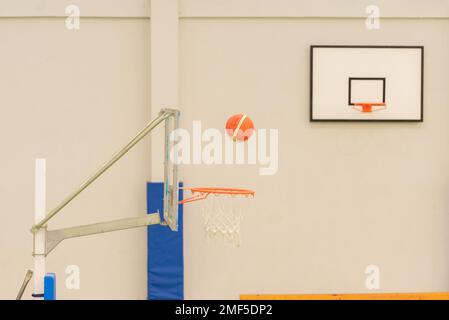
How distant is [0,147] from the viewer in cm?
694

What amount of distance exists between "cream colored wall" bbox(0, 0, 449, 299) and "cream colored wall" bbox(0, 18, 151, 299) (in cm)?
1

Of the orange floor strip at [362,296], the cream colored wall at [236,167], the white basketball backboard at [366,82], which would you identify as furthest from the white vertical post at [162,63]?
the orange floor strip at [362,296]

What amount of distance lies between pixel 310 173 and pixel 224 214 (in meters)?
1.05

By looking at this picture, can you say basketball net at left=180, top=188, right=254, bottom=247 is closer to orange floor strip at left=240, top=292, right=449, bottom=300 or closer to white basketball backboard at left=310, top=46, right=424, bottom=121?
orange floor strip at left=240, top=292, right=449, bottom=300

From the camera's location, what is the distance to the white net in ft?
22.1

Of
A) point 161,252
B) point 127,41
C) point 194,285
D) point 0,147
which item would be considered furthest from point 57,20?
point 194,285

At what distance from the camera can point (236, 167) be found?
275 inches

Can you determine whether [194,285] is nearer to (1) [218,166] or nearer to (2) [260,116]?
(1) [218,166]

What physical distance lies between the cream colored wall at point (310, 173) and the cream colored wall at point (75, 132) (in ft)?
1.83

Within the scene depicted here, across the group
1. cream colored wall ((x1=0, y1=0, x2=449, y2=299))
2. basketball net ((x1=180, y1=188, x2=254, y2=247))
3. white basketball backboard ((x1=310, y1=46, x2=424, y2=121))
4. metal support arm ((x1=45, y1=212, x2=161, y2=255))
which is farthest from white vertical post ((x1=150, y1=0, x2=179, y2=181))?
metal support arm ((x1=45, y1=212, x2=161, y2=255))

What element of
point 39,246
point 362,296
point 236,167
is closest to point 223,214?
point 236,167

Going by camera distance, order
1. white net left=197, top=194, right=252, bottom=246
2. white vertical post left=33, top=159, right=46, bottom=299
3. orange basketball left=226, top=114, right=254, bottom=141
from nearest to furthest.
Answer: white vertical post left=33, top=159, right=46, bottom=299 < orange basketball left=226, top=114, right=254, bottom=141 < white net left=197, top=194, right=252, bottom=246

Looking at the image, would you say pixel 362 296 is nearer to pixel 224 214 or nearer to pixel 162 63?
pixel 224 214

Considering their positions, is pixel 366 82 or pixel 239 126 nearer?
pixel 239 126
